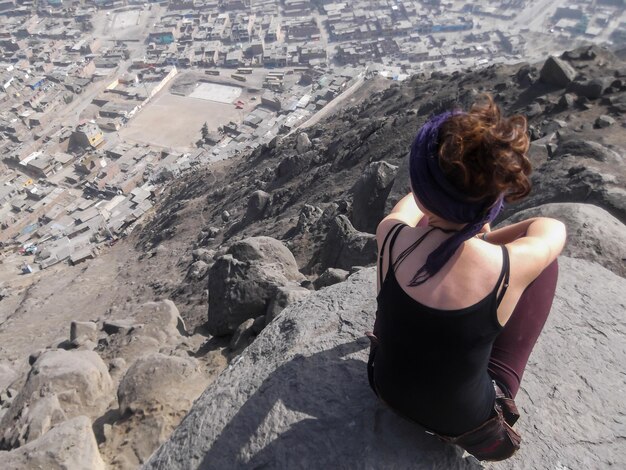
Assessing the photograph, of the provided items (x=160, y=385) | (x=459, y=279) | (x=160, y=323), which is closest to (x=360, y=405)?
(x=459, y=279)

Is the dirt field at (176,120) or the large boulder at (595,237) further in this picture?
the dirt field at (176,120)

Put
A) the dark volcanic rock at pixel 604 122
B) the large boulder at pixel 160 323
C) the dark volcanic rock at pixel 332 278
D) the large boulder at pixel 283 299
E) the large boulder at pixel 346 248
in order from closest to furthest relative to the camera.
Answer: the large boulder at pixel 283 299, the dark volcanic rock at pixel 332 278, the large boulder at pixel 160 323, the large boulder at pixel 346 248, the dark volcanic rock at pixel 604 122

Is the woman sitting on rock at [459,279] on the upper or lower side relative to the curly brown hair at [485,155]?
lower

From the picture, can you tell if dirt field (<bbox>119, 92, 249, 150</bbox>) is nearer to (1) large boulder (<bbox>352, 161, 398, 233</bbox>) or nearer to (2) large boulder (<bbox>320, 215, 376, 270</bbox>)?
(1) large boulder (<bbox>352, 161, 398, 233</bbox>)

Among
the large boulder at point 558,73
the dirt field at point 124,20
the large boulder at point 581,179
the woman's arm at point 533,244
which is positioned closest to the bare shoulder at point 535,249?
the woman's arm at point 533,244

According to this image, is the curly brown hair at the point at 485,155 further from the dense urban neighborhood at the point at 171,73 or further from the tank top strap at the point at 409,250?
the dense urban neighborhood at the point at 171,73

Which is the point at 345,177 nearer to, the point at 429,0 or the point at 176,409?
the point at 176,409

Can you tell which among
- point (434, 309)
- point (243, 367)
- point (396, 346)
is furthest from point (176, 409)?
point (434, 309)

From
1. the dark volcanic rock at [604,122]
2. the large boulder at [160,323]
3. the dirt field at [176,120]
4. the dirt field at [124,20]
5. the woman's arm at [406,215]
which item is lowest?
the dirt field at [176,120]
